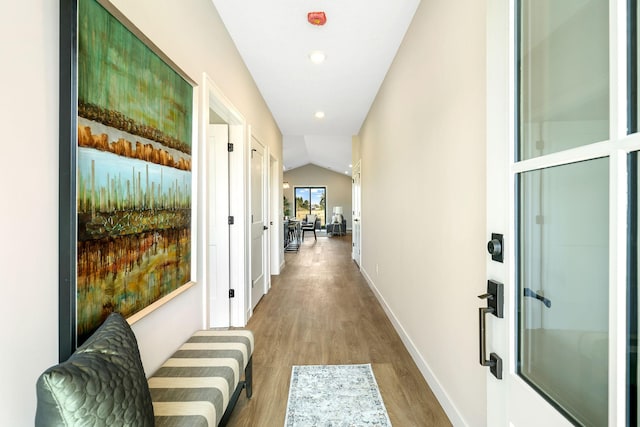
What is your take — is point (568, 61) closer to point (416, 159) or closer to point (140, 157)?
point (140, 157)

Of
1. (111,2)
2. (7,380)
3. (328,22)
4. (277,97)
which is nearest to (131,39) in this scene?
(111,2)

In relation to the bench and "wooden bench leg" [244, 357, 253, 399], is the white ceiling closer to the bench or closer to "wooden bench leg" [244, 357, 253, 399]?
the bench

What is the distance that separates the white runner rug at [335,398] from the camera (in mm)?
1775

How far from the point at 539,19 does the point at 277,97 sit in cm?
370

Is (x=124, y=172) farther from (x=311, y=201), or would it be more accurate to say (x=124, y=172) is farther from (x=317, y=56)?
(x=311, y=201)

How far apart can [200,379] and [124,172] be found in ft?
3.05

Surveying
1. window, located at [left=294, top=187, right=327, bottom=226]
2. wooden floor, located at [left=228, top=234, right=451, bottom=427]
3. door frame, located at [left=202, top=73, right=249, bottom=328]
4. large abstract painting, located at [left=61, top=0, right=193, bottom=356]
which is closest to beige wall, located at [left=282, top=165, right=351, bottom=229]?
window, located at [left=294, top=187, right=327, bottom=226]

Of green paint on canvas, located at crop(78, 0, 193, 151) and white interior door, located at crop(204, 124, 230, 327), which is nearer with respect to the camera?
green paint on canvas, located at crop(78, 0, 193, 151)

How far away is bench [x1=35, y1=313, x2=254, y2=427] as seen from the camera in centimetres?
71

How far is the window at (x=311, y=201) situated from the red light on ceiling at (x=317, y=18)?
43.3ft

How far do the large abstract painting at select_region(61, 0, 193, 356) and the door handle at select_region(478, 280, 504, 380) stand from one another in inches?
48.5

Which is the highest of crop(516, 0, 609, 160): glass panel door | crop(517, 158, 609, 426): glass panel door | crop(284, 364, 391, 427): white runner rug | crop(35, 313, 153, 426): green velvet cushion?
crop(516, 0, 609, 160): glass panel door

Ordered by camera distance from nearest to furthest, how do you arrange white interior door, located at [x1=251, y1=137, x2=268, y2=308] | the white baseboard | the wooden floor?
the white baseboard, the wooden floor, white interior door, located at [x1=251, y1=137, x2=268, y2=308]

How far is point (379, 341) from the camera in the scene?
2.85 meters
